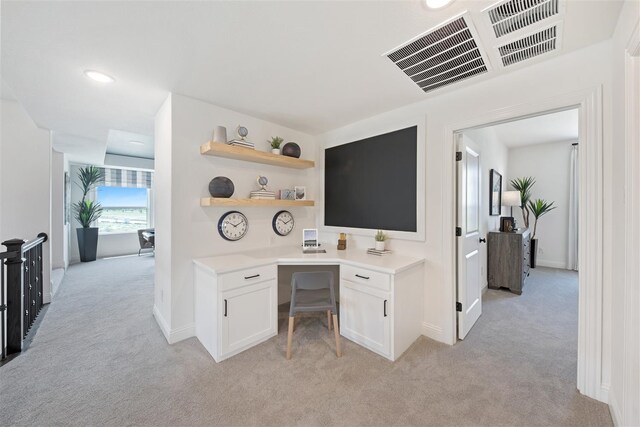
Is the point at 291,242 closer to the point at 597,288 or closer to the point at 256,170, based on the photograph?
the point at 256,170

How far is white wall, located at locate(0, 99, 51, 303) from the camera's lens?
3.05 metres

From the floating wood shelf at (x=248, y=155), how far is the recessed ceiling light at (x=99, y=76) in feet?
2.75

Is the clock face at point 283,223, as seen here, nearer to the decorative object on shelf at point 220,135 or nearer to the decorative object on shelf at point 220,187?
the decorative object on shelf at point 220,187

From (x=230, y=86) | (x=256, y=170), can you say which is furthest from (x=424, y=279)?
(x=230, y=86)

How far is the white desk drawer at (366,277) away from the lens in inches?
82.8

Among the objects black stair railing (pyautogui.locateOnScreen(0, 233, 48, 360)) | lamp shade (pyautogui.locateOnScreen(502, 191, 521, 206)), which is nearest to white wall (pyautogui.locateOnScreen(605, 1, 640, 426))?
lamp shade (pyautogui.locateOnScreen(502, 191, 521, 206))

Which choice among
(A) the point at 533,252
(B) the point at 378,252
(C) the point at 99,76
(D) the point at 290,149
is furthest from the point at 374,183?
(A) the point at 533,252

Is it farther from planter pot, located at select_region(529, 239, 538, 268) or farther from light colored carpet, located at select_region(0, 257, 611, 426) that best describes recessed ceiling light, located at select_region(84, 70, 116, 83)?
planter pot, located at select_region(529, 239, 538, 268)

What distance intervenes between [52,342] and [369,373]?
9.60 ft

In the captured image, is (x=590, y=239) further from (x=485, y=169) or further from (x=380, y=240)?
(x=485, y=169)

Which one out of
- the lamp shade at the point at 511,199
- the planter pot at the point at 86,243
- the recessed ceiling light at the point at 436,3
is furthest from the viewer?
the planter pot at the point at 86,243

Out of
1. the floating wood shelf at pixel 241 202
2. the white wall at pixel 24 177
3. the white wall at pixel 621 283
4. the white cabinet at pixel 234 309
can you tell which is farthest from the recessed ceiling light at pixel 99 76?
the white wall at pixel 621 283

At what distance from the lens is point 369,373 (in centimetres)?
191

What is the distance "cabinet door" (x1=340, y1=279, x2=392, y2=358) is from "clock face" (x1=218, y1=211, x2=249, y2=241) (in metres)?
1.27
